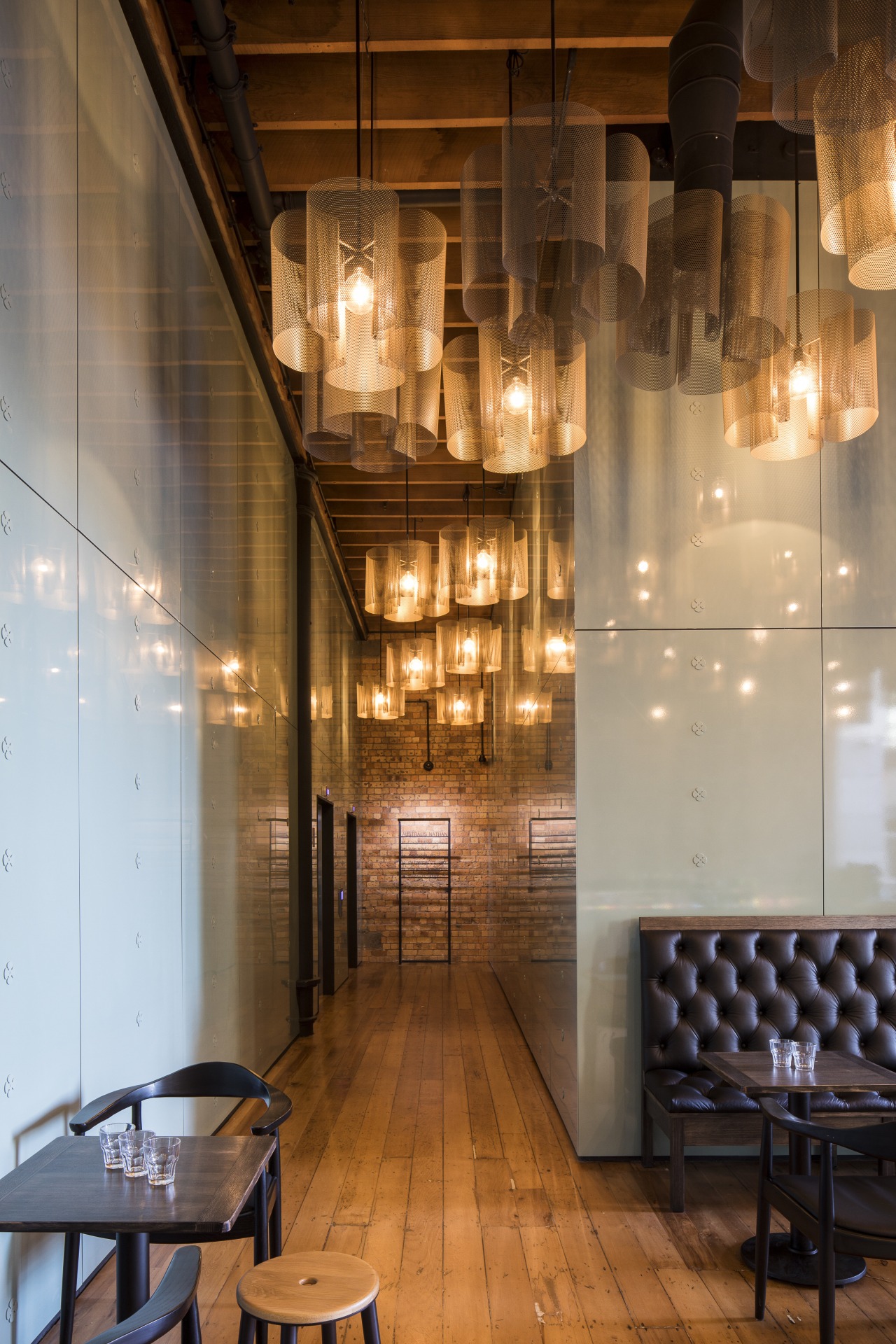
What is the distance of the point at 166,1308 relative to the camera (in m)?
1.63

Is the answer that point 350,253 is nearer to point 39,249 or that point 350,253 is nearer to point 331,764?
point 39,249

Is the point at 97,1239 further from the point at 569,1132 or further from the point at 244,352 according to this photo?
the point at 244,352

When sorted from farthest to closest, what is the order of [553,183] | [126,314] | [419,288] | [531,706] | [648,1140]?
1. [531,706]
2. [648,1140]
3. [126,314]
4. [419,288]
5. [553,183]

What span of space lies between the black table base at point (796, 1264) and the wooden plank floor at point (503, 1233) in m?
0.05

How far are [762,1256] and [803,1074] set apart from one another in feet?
1.88

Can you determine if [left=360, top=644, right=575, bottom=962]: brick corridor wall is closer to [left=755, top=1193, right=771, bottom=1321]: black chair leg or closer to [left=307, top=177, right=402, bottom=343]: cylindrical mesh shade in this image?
[left=755, top=1193, right=771, bottom=1321]: black chair leg

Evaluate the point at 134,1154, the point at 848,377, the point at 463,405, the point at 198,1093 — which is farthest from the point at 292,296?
the point at 198,1093

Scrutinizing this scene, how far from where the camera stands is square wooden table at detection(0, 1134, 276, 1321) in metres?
2.06

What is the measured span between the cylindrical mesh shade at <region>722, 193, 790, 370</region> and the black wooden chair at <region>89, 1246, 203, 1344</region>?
297cm

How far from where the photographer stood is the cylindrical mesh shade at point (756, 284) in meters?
3.29


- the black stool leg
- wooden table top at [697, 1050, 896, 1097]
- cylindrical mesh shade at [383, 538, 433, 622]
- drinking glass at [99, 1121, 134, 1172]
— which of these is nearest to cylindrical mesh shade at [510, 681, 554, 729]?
cylindrical mesh shade at [383, 538, 433, 622]

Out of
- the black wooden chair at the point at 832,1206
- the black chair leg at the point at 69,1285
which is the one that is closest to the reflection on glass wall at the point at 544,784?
the black wooden chair at the point at 832,1206

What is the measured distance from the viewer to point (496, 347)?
11.9 feet

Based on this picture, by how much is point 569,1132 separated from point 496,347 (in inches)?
150
